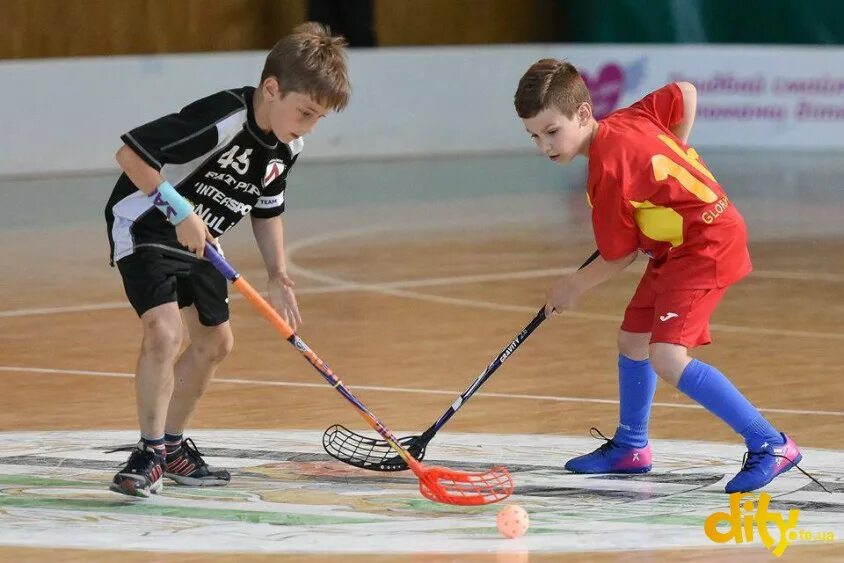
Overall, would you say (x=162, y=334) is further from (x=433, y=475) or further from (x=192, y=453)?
(x=433, y=475)

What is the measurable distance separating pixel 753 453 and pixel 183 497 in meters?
1.49

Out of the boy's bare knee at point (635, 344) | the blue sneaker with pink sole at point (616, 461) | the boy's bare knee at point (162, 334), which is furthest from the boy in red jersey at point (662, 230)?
the boy's bare knee at point (162, 334)

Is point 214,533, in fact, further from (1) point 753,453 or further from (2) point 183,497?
(1) point 753,453

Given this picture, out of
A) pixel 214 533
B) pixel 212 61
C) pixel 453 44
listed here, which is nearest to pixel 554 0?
pixel 453 44

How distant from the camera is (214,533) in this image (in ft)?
13.0

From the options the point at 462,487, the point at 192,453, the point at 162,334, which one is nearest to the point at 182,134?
the point at 162,334

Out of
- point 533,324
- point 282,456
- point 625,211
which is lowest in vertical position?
point 282,456

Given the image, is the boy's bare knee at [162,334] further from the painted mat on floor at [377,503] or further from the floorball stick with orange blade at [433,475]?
the painted mat on floor at [377,503]

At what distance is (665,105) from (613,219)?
0.56m

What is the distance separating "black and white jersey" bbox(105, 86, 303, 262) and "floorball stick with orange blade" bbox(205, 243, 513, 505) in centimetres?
17

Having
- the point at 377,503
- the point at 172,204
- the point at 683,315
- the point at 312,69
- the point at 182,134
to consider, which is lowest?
the point at 377,503

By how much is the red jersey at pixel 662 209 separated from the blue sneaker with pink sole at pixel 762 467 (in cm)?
45

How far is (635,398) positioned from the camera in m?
4.76

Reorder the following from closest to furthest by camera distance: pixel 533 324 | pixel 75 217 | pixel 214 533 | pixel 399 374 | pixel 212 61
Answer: pixel 214 533, pixel 533 324, pixel 399 374, pixel 75 217, pixel 212 61
